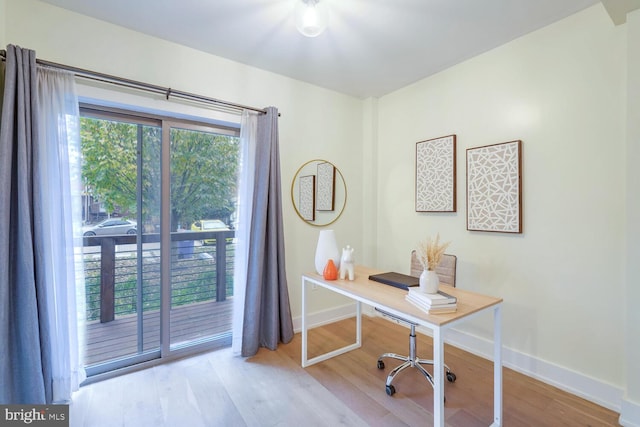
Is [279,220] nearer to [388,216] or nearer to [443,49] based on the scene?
[388,216]

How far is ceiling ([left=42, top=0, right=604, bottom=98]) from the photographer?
1870 mm

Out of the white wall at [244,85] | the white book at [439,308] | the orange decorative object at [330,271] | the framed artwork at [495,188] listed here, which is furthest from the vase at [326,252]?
the framed artwork at [495,188]

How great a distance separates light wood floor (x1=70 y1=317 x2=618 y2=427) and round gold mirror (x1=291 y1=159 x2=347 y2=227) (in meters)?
1.38

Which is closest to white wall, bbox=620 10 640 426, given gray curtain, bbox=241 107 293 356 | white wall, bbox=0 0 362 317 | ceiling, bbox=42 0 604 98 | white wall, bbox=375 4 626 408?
white wall, bbox=375 4 626 408

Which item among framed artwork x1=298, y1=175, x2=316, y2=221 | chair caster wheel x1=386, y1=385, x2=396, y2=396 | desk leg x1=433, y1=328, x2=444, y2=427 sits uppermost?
framed artwork x1=298, y1=175, x2=316, y2=221

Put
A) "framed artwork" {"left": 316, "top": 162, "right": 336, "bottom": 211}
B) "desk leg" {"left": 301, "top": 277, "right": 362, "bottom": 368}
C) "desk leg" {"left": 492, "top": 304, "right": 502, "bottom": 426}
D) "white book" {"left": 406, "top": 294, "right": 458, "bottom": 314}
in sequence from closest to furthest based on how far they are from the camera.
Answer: "white book" {"left": 406, "top": 294, "right": 458, "bottom": 314} → "desk leg" {"left": 492, "top": 304, "right": 502, "bottom": 426} → "desk leg" {"left": 301, "top": 277, "right": 362, "bottom": 368} → "framed artwork" {"left": 316, "top": 162, "right": 336, "bottom": 211}

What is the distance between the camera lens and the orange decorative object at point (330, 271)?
2.15 meters

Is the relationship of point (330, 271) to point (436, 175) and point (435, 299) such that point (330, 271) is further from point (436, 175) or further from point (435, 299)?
point (436, 175)

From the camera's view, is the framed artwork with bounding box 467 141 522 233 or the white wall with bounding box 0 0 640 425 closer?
the white wall with bounding box 0 0 640 425

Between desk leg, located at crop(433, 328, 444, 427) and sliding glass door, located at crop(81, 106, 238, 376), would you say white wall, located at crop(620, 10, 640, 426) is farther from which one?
sliding glass door, located at crop(81, 106, 238, 376)

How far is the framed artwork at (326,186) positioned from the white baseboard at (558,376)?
165 cm

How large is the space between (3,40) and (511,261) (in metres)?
3.78

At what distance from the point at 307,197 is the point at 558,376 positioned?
247 cm

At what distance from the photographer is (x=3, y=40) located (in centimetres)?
174
